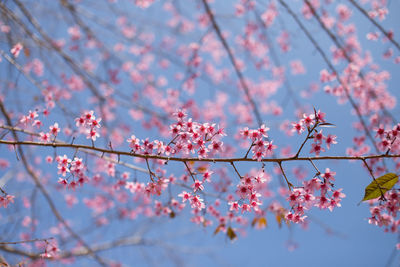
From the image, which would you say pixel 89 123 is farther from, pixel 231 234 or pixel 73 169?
pixel 231 234

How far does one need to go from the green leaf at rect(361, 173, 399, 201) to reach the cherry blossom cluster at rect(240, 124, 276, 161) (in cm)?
76

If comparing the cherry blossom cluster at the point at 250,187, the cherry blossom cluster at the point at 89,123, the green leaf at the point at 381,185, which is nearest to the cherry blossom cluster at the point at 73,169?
the cherry blossom cluster at the point at 89,123

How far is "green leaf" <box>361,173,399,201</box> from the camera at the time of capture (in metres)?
2.04

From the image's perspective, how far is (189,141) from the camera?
7.73 ft

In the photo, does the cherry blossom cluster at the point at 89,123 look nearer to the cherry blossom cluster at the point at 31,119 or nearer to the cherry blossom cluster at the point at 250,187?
the cherry blossom cluster at the point at 31,119

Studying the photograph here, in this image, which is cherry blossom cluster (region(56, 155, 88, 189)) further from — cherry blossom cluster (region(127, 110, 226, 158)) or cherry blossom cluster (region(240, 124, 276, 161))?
cherry blossom cluster (region(240, 124, 276, 161))

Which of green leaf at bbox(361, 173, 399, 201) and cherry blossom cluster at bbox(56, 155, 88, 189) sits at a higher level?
cherry blossom cluster at bbox(56, 155, 88, 189)

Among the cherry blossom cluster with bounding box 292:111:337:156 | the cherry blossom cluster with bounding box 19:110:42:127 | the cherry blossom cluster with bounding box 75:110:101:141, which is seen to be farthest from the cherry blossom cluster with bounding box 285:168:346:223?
the cherry blossom cluster with bounding box 19:110:42:127

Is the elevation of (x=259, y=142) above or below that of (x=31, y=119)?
below

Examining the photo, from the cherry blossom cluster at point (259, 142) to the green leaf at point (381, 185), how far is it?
762mm

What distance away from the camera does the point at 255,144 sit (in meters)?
2.22

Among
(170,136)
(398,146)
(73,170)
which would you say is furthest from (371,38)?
(73,170)

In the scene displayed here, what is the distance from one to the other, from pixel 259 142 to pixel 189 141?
1.94 feet

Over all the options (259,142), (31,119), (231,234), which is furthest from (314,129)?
(31,119)
